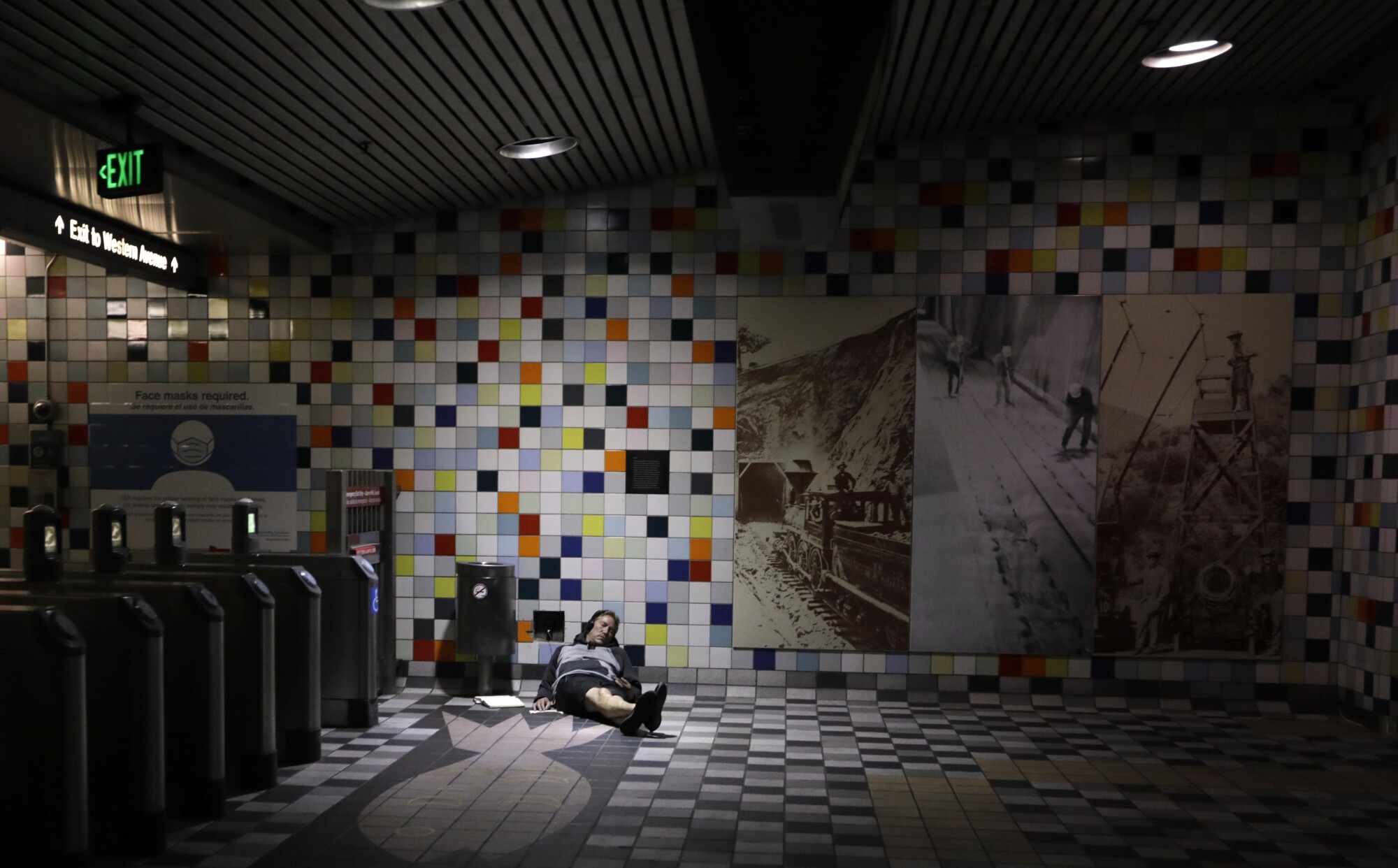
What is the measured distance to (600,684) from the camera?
5535mm

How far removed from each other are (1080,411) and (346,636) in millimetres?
4705

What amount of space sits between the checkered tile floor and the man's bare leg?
10 centimetres

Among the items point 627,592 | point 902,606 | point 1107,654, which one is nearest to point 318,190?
point 627,592

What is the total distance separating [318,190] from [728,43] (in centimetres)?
395

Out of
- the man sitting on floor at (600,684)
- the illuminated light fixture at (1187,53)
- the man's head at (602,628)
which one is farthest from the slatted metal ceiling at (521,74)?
the man sitting on floor at (600,684)

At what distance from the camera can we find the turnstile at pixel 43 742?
3.25 metres

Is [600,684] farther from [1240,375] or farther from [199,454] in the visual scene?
[1240,375]

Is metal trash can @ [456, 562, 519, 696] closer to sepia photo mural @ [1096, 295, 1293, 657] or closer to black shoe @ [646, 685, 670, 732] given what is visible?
black shoe @ [646, 685, 670, 732]

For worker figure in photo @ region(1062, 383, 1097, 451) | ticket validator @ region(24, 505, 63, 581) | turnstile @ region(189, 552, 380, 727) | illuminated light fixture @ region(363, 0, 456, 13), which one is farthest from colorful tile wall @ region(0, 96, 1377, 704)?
illuminated light fixture @ region(363, 0, 456, 13)

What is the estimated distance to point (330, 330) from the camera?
6.48 meters

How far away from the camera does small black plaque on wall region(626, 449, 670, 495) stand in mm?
6270

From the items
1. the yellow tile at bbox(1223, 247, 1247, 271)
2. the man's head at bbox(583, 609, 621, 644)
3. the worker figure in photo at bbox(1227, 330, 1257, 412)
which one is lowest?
the man's head at bbox(583, 609, 621, 644)

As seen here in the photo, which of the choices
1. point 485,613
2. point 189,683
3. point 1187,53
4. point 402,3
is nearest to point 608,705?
point 485,613

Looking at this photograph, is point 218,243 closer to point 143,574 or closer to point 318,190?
point 318,190
